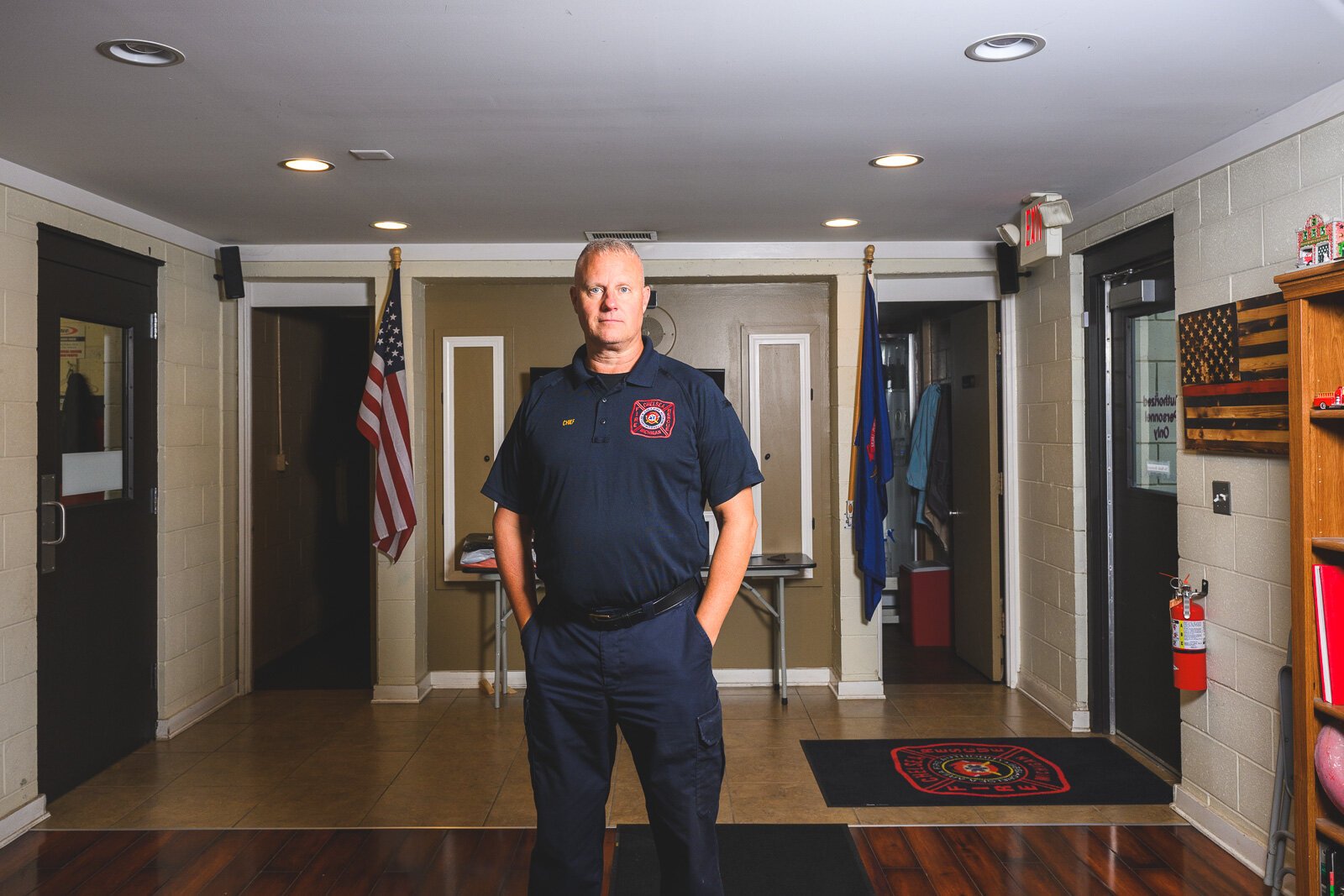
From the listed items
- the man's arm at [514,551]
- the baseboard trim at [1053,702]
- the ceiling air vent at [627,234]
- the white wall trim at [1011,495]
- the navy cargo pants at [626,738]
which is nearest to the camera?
the navy cargo pants at [626,738]

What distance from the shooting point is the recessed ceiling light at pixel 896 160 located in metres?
3.39

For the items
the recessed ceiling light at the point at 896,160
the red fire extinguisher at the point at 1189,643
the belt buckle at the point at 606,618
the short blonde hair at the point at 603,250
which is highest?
the recessed ceiling light at the point at 896,160

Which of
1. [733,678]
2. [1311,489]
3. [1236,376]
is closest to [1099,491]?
[1236,376]

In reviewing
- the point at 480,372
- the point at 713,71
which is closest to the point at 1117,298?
the point at 713,71

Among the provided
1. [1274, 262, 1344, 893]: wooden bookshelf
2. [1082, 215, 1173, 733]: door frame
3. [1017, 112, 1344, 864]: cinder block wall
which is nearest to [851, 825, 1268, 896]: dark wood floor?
[1017, 112, 1344, 864]: cinder block wall

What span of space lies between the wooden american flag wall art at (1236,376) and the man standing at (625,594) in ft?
6.11

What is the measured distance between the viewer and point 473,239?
4867 millimetres

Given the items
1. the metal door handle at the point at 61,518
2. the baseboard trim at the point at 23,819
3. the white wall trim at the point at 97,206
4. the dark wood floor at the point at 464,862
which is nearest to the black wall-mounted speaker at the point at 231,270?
the white wall trim at the point at 97,206

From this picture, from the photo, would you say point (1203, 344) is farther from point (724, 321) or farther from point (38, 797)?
point (38, 797)

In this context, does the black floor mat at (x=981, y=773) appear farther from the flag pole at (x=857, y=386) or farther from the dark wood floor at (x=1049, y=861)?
the flag pole at (x=857, y=386)

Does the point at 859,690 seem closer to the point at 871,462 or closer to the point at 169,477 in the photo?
the point at 871,462

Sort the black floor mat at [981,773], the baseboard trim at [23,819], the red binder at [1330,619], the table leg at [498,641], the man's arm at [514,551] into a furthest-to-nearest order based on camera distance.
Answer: the table leg at [498,641], the black floor mat at [981,773], the baseboard trim at [23,819], the red binder at [1330,619], the man's arm at [514,551]

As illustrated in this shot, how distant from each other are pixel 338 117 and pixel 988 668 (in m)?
4.26

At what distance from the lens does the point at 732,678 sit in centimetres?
528
